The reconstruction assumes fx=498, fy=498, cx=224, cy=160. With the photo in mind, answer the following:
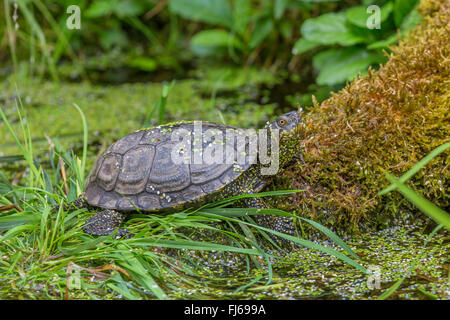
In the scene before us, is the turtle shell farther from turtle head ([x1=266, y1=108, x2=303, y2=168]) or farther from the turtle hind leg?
turtle head ([x1=266, y1=108, x2=303, y2=168])

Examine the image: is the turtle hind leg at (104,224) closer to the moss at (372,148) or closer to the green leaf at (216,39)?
the moss at (372,148)

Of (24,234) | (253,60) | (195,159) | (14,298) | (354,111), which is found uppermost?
(253,60)

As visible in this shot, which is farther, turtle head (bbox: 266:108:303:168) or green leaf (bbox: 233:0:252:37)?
green leaf (bbox: 233:0:252:37)

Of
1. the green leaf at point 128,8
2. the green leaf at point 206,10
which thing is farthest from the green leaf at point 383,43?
the green leaf at point 128,8

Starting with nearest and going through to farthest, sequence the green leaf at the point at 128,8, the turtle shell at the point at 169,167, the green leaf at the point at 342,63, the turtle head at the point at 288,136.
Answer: the turtle shell at the point at 169,167 < the turtle head at the point at 288,136 < the green leaf at the point at 342,63 < the green leaf at the point at 128,8

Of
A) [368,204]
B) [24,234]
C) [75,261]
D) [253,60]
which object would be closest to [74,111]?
[253,60]

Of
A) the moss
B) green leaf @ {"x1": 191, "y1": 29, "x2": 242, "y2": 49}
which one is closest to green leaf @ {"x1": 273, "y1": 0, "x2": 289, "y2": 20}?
green leaf @ {"x1": 191, "y1": 29, "x2": 242, "y2": 49}

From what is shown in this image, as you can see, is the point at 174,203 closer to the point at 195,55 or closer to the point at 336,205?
the point at 336,205
